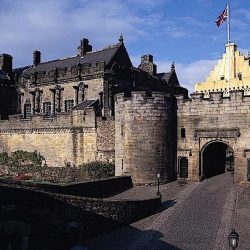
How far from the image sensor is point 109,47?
4262cm

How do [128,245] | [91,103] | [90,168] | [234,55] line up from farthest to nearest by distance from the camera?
[234,55] < [91,103] < [90,168] < [128,245]

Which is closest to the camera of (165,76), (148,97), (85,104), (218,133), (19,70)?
(218,133)

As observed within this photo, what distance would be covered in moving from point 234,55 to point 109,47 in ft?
48.3

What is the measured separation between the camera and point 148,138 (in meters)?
25.7

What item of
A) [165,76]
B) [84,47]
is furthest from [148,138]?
[165,76]

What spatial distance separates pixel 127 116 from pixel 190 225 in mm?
10777

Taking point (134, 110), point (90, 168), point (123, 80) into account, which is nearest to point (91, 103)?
point (123, 80)

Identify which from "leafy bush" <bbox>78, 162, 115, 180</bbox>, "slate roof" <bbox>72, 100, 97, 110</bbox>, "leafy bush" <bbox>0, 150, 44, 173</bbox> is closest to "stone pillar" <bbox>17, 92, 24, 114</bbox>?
"leafy bush" <bbox>0, 150, 44, 173</bbox>

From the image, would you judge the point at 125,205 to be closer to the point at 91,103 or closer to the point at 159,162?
the point at 159,162

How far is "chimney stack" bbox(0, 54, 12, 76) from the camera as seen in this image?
157 ft

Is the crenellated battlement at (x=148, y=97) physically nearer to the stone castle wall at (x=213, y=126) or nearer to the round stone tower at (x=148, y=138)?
Answer: the round stone tower at (x=148, y=138)

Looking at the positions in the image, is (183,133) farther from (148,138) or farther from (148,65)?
(148,65)

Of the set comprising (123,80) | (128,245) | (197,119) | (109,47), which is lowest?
(128,245)

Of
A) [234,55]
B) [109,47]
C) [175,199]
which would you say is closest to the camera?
[175,199]
